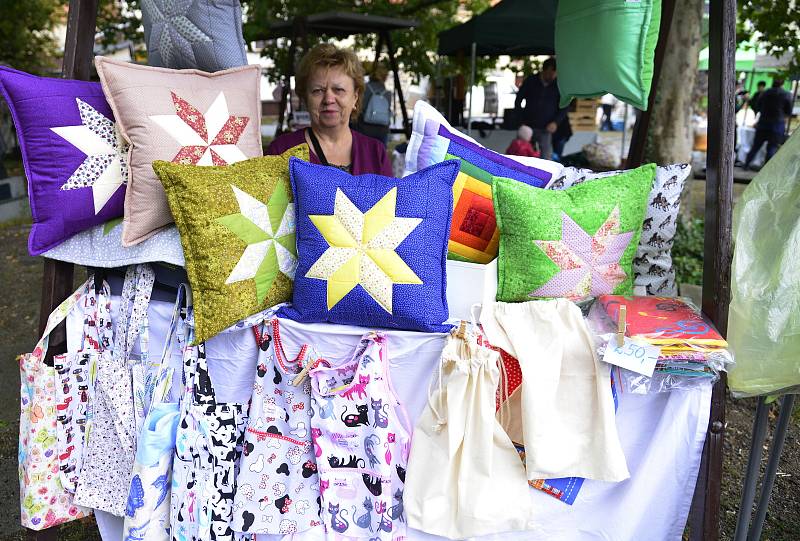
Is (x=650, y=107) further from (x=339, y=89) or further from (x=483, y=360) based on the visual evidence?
(x=483, y=360)

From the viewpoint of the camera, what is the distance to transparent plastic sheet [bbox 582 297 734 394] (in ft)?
5.01

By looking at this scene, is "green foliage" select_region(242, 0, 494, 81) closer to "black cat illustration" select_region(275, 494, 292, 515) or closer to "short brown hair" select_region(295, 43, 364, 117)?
"short brown hair" select_region(295, 43, 364, 117)

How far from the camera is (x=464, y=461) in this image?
1.62 meters

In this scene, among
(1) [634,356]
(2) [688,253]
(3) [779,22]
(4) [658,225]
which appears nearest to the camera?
(1) [634,356]

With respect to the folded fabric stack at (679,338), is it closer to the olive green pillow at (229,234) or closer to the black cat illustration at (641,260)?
the black cat illustration at (641,260)

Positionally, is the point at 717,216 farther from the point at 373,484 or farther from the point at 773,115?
the point at 773,115

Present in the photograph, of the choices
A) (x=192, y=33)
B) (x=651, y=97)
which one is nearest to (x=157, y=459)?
(x=192, y=33)

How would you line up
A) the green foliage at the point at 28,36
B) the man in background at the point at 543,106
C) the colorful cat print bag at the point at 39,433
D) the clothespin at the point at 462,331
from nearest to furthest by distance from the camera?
1. the clothespin at the point at 462,331
2. the colorful cat print bag at the point at 39,433
3. the man in background at the point at 543,106
4. the green foliage at the point at 28,36

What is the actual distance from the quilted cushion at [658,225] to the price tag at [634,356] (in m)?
0.58

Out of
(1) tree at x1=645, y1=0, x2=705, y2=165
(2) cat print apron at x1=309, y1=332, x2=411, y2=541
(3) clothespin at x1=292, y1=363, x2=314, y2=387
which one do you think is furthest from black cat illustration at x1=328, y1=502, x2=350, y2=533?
(1) tree at x1=645, y1=0, x2=705, y2=165

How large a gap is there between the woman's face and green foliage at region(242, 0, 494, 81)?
5.00m

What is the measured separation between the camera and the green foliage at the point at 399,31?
23.3ft

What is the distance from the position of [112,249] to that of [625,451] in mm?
1678

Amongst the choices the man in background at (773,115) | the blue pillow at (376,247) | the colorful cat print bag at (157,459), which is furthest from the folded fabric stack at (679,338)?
the man in background at (773,115)
